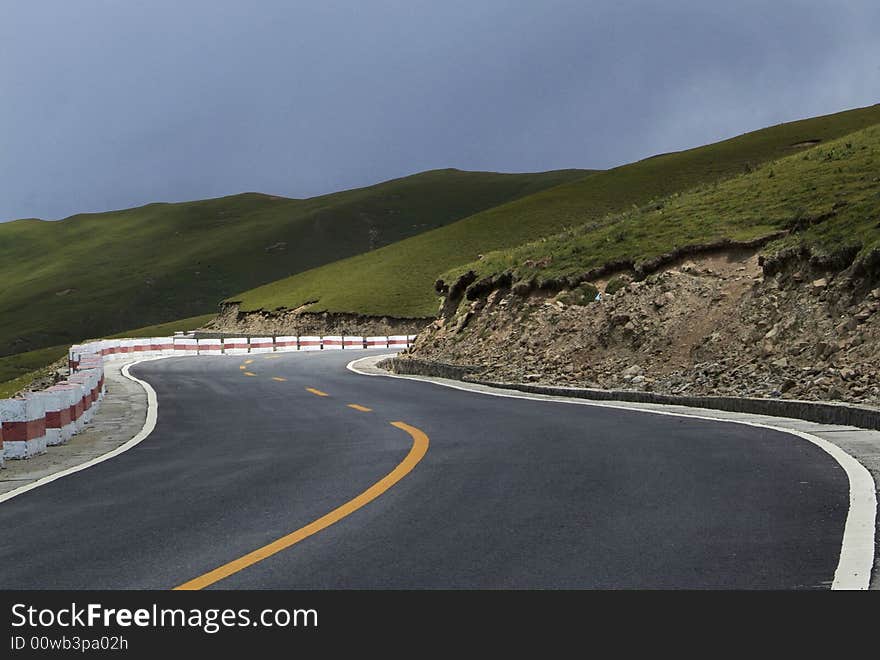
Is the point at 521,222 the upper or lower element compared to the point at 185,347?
upper

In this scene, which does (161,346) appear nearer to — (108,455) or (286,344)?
(286,344)

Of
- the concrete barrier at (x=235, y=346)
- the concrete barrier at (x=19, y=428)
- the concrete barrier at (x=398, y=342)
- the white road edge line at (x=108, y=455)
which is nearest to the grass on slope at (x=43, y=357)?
the concrete barrier at (x=398, y=342)

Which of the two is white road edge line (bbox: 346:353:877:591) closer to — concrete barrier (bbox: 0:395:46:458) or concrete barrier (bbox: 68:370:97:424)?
concrete barrier (bbox: 0:395:46:458)

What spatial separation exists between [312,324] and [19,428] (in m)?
78.8

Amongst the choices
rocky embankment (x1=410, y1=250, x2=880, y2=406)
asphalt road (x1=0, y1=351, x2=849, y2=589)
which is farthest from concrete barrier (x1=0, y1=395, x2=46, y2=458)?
rocky embankment (x1=410, y1=250, x2=880, y2=406)

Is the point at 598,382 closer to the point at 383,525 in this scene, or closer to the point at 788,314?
the point at 788,314

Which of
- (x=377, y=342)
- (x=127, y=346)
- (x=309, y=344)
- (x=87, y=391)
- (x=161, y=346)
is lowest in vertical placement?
(x=377, y=342)

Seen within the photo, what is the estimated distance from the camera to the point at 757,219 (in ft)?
105

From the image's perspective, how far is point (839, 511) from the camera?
8180mm

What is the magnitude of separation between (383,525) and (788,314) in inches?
715

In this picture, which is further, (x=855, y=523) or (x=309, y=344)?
(x=309, y=344)

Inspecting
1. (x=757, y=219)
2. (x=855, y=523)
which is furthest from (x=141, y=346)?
(x=855, y=523)

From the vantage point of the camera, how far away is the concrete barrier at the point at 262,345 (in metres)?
62.1

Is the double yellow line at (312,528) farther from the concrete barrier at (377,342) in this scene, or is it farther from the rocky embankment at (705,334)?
the concrete barrier at (377,342)
